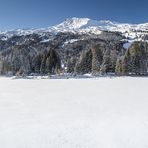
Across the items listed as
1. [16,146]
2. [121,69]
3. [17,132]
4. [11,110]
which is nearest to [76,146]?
[16,146]

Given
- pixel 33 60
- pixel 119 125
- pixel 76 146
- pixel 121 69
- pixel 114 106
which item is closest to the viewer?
pixel 76 146

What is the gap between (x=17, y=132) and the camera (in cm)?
2147

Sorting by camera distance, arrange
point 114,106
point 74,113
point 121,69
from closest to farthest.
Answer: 1. point 74,113
2. point 114,106
3. point 121,69

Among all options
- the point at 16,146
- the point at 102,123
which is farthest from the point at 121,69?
the point at 16,146

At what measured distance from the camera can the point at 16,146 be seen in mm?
18594

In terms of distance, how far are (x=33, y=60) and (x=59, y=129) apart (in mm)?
101465

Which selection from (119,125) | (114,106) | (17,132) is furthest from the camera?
(114,106)

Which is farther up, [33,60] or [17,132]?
[33,60]

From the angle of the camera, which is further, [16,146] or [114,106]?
[114,106]

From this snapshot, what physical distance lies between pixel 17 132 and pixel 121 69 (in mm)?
80522

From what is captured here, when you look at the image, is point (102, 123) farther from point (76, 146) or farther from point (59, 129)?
point (76, 146)

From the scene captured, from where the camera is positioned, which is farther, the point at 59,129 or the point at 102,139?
the point at 59,129

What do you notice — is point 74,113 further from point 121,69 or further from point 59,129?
point 121,69

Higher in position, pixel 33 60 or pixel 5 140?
pixel 33 60
